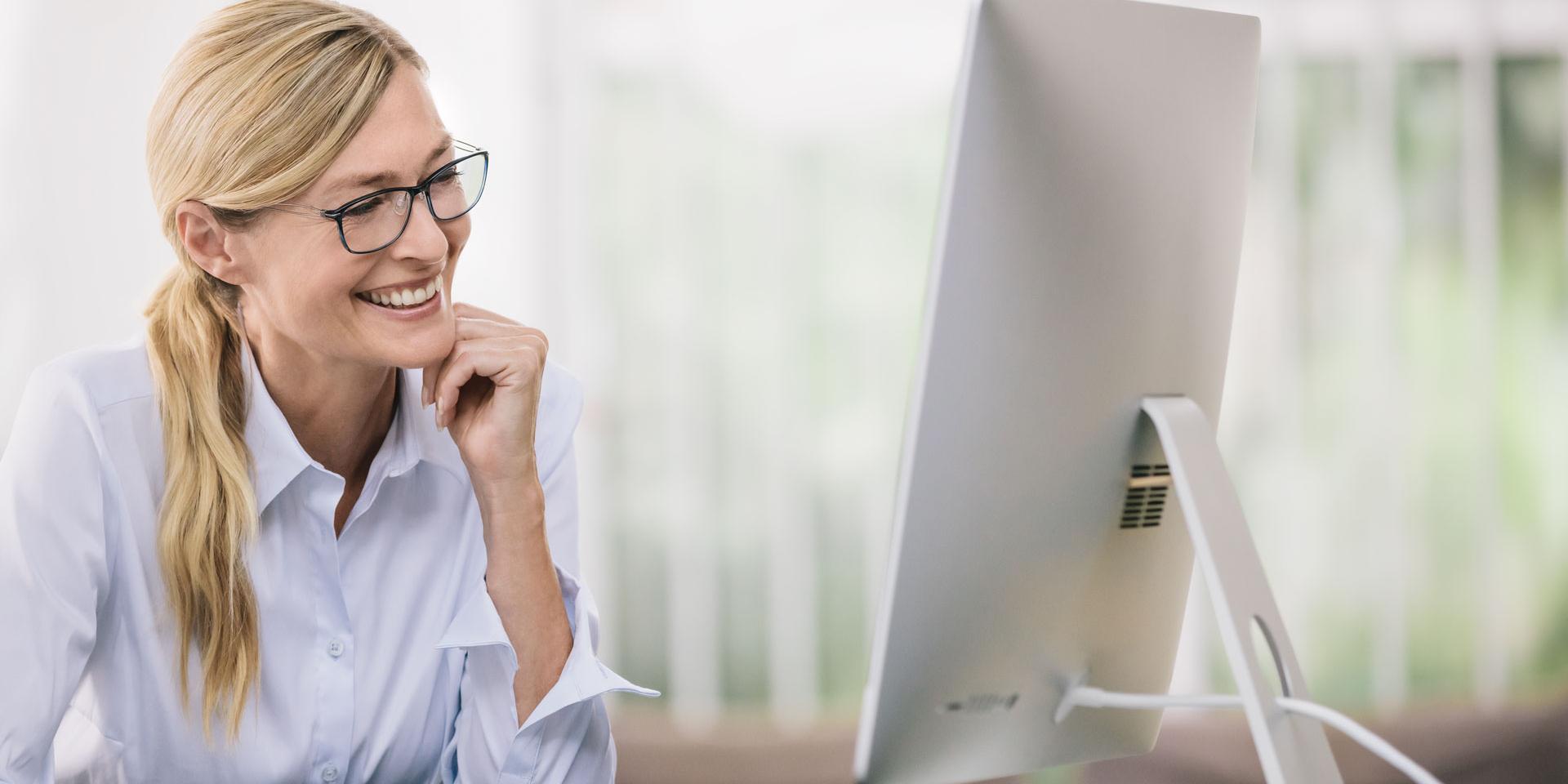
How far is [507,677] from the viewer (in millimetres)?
1196

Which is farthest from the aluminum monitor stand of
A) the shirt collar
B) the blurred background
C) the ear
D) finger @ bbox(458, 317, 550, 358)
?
the blurred background

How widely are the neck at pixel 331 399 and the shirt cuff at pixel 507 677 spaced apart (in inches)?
8.8

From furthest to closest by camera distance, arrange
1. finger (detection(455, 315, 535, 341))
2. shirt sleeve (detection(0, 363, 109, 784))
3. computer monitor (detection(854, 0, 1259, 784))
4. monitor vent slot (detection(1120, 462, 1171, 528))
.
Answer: finger (detection(455, 315, 535, 341))
shirt sleeve (detection(0, 363, 109, 784))
monitor vent slot (detection(1120, 462, 1171, 528))
computer monitor (detection(854, 0, 1259, 784))

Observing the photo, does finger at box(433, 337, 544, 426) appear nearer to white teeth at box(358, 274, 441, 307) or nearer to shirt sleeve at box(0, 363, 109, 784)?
white teeth at box(358, 274, 441, 307)

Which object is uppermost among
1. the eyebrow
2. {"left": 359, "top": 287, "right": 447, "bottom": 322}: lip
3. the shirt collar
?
the eyebrow

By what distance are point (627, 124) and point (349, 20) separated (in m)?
1.33

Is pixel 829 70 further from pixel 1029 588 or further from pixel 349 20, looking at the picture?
pixel 1029 588

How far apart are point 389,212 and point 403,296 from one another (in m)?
0.09

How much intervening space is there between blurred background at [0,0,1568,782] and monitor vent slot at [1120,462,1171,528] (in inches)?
59.9

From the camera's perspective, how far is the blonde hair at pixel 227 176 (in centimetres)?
108

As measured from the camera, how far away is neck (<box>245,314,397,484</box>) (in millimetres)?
1234

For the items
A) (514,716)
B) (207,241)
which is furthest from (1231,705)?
(207,241)

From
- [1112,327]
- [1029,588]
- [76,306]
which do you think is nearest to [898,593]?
[1029,588]

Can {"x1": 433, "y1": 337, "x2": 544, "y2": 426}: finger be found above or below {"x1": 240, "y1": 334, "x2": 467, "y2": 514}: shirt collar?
above
